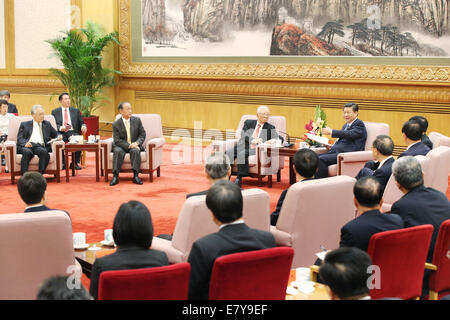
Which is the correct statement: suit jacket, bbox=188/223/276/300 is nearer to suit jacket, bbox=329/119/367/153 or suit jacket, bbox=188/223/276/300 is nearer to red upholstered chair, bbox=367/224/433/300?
red upholstered chair, bbox=367/224/433/300

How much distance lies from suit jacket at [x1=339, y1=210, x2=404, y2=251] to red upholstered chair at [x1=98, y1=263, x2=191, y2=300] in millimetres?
1213

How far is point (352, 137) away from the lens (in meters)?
8.12

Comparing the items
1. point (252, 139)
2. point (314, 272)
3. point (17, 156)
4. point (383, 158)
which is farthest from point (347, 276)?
point (17, 156)

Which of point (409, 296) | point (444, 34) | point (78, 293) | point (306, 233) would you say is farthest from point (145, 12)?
point (78, 293)

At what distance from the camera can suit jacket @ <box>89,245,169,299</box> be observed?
2797 millimetres

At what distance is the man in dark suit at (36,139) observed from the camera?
885 centimetres

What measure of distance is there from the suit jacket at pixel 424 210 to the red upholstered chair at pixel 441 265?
226mm

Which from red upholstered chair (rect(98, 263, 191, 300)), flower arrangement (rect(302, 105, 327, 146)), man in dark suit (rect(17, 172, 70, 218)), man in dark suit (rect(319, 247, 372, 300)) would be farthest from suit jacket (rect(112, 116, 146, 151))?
man in dark suit (rect(319, 247, 372, 300))

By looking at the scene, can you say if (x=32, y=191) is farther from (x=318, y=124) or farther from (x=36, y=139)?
(x=36, y=139)

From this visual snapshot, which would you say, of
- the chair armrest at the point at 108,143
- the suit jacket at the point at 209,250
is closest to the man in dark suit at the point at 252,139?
the chair armrest at the point at 108,143

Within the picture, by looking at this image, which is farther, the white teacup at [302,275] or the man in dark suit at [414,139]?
the man in dark suit at [414,139]

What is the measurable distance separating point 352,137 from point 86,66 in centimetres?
A: 711

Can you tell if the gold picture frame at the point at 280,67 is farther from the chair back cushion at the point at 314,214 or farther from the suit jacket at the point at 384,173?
the chair back cushion at the point at 314,214

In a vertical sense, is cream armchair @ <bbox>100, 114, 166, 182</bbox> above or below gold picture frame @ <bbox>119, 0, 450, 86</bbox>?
below
